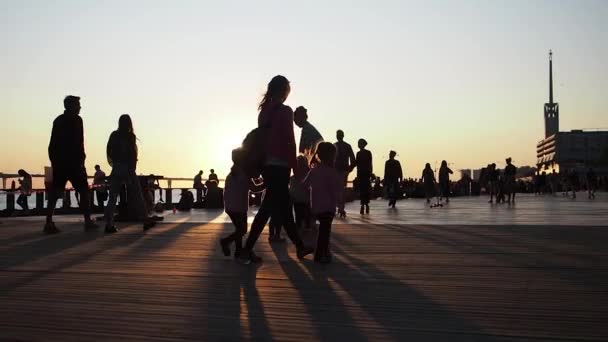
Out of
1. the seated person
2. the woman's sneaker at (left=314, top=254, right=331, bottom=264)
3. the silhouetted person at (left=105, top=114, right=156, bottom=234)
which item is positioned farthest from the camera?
the seated person

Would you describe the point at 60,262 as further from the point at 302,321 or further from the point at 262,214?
the point at 302,321

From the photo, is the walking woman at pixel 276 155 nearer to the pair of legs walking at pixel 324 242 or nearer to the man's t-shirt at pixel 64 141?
the pair of legs walking at pixel 324 242

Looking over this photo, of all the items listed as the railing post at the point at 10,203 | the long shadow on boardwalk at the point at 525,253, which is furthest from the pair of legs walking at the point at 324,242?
the railing post at the point at 10,203

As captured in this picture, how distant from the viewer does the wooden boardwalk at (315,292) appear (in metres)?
3.66

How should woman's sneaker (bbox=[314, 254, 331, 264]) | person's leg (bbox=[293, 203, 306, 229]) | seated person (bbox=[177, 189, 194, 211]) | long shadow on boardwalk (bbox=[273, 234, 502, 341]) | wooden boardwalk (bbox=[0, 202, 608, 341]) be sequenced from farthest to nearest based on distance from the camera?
seated person (bbox=[177, 189, 194, 211])
person's leg (bbox=[293, 203, 306, 229])
woman's sneaker (bbox=[314, 254, 331, 264])
wooden boardwalk (bbox=[0, 202, 608, 341])
long shadow on boardwalk (bbox=[273, 234, 502, 341])

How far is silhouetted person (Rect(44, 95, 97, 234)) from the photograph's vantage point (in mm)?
10656

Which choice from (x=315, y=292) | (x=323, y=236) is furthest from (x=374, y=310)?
(x=323, y=236)

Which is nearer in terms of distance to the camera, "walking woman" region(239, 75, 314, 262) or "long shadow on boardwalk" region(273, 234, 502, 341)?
"long shadow on boardwalk" region(273, 234, 502, 341)

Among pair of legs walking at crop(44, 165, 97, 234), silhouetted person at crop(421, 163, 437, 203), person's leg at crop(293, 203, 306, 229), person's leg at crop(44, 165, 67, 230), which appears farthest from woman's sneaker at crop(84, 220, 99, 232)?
silhouetted person at crop(421, 163, 437, 203)

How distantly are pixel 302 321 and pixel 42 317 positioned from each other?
→ 150cm

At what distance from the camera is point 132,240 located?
9.28 metres

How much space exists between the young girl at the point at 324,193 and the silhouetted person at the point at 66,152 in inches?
200

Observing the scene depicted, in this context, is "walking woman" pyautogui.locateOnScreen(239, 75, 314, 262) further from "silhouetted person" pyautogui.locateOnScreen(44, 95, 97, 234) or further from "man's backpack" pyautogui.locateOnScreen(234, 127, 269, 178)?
"silhouetted person" pyautogui.locateOnScreen(44, 95, 97, 234)

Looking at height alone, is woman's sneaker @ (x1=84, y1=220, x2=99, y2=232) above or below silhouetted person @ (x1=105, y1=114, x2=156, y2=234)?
below
